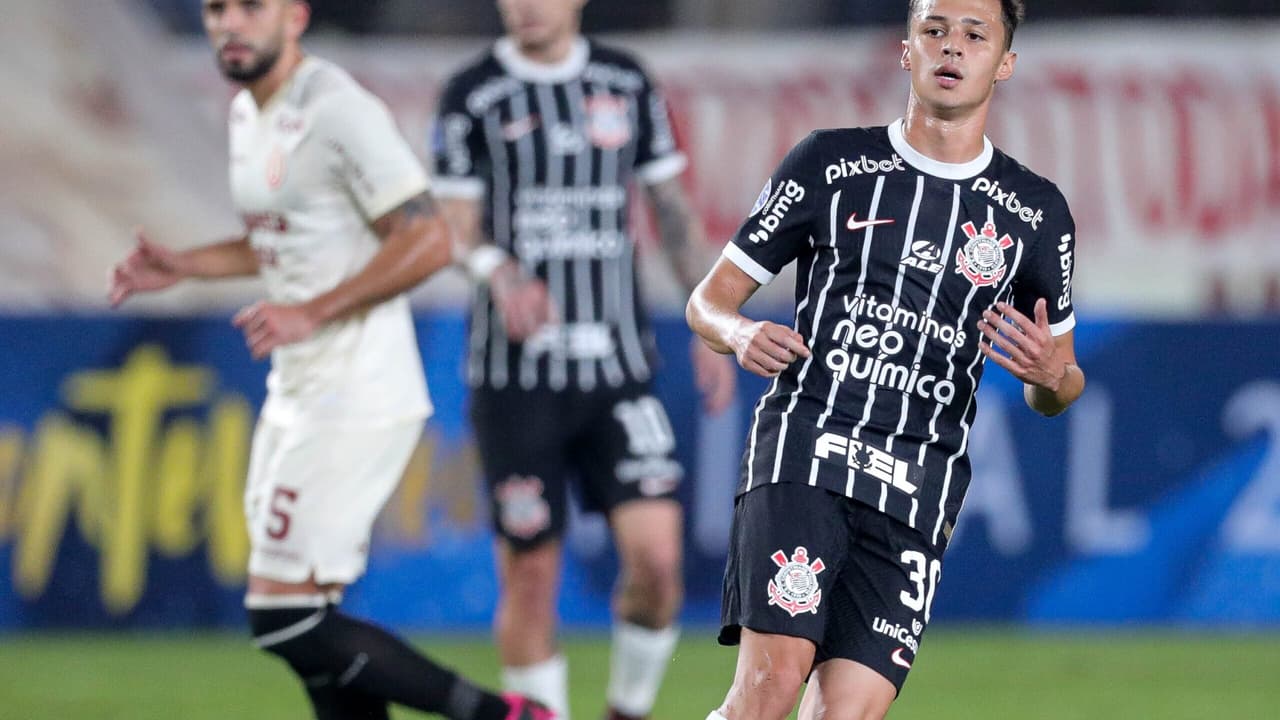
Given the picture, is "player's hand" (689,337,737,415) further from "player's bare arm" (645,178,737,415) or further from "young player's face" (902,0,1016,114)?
"young player's face" (902,0,1016,114)

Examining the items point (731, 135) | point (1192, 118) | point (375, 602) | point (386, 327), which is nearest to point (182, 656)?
point (375, 602)

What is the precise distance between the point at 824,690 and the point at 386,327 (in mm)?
1688

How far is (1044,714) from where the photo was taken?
6.68 meters

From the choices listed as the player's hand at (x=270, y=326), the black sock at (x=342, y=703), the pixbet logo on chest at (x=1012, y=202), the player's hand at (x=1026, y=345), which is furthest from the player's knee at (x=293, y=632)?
the pixbet logo on chest at (x=1012, y=202)

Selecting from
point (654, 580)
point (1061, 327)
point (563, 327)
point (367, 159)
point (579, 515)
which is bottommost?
point (579, 515)

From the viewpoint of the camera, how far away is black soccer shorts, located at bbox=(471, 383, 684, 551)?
5.84 meters

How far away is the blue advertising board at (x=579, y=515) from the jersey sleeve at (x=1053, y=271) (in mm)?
4223

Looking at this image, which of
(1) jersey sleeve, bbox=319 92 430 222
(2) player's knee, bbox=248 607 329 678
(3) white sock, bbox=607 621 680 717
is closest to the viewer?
(2) player's knee, bbox=248 607 329 678

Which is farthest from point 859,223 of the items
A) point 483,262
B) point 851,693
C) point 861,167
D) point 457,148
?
point 457,148

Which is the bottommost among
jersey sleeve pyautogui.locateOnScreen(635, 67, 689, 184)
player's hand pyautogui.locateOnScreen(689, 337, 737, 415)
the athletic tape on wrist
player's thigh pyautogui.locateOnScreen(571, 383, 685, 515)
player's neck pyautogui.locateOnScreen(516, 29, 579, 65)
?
player's thigh pyautogui.locateOnScreen(571, 383, 685, 515)

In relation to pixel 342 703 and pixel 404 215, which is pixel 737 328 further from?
pixel 342 703

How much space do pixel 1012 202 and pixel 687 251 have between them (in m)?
2.03

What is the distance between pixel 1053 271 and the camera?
4125mm

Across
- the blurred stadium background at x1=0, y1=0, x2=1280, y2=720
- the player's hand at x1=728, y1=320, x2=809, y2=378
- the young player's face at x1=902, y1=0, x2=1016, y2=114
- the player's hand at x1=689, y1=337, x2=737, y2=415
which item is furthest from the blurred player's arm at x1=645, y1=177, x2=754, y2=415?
the player's hand at x1=728, y1=320, x2=809, y2=378
